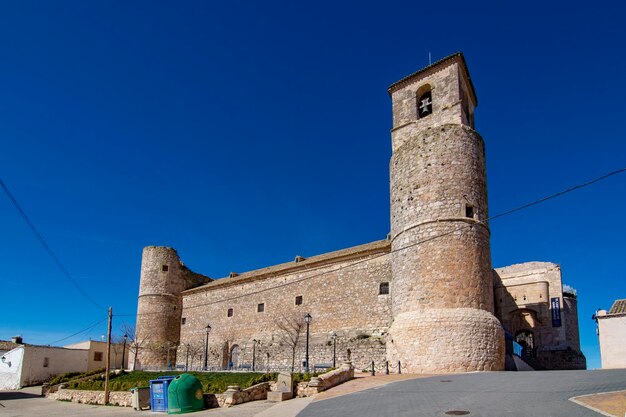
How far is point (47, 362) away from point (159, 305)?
980 centimetres

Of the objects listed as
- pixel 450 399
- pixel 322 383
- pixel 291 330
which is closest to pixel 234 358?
pixel 291 330

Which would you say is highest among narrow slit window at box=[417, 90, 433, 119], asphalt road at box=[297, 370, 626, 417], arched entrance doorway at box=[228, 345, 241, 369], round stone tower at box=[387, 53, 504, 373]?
narrow slit window at box=[417, 90, 433, 119]

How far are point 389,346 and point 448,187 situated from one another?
7333 mm

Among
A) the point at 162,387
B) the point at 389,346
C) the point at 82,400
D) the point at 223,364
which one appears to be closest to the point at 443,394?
the point at 389,346

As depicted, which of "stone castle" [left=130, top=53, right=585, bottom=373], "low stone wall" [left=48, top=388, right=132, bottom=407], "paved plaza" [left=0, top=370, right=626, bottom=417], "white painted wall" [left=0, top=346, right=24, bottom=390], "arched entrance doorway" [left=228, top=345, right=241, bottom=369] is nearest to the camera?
"paved plaza" [left=0, top=370, right=626, bottom=417]

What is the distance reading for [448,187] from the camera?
69.8ft

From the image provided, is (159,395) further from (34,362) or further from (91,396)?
(34,362)

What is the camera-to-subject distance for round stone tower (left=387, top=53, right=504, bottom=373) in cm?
1902

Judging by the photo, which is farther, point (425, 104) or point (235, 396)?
point (425, 104)

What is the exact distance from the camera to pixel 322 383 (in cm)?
1611

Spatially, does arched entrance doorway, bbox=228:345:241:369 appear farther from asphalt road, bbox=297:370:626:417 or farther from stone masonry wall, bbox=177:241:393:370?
asphalt road, bbox=297:370:626:417

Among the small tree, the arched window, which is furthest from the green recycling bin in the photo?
the arched window

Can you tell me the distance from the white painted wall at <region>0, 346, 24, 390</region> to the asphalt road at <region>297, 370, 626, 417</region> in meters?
31.8

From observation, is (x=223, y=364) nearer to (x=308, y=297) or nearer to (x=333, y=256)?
(x=308, y=297)
